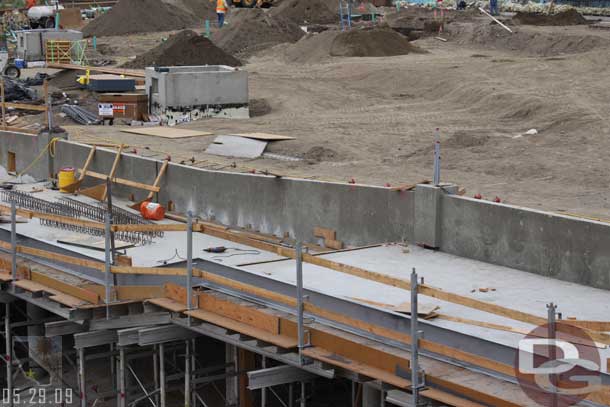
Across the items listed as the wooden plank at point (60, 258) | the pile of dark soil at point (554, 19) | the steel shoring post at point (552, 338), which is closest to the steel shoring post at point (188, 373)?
the wooden plank at point (60, 258)

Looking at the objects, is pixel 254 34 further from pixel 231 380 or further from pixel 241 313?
pixel 241 313

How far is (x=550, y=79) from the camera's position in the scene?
112 ft

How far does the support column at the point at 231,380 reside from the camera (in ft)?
46.2

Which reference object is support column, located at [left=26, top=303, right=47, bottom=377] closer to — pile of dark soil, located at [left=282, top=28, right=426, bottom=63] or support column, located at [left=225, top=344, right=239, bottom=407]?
support column, located at [left=225, top=344, right=239, bottom=407]

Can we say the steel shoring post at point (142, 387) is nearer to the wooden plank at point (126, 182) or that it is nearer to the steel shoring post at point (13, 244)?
the steel shoring post at point (13, 244)

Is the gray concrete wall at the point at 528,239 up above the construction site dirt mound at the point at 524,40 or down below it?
below

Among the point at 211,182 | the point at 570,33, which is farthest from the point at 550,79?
the point at 211,182

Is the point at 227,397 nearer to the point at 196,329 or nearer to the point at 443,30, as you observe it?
the point at 196,329

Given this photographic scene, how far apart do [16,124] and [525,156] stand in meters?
13.7

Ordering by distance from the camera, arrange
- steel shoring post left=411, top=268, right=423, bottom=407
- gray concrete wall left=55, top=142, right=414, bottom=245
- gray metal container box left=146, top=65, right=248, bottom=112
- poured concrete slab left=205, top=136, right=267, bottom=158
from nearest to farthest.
Result: steel shoring post left=411, top=268, right=423, bottom=407
gray concrete wall left=55, top=142, right=414, bottom=245
poured concrete slab left=205, top=136, right=267, bottom=158
gray metal container box left=146, top=65, right=248, bottom=112

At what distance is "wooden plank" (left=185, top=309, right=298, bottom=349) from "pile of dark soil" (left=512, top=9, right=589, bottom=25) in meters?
45.4

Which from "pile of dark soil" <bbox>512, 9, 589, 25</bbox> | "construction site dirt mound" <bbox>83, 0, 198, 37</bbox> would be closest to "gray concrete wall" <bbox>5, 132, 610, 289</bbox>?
"pile of dark soil" <bbox>512, 9, 589, 25</bbox>

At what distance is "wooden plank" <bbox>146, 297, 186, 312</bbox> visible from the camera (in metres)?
13.1

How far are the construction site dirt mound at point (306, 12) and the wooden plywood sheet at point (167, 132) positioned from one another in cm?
3452
